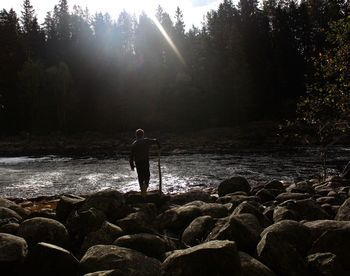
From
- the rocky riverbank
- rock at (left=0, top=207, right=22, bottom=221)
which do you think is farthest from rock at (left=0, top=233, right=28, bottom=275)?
rock at (left=0, top=207, right=22, bottom=221)

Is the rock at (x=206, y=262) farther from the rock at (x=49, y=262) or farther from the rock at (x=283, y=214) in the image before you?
the rock at (x=283, y=214)

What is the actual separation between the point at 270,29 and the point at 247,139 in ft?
118

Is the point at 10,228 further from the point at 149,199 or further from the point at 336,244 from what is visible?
the point at 336,244

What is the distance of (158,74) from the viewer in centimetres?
7362

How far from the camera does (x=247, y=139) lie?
5303 centimetres

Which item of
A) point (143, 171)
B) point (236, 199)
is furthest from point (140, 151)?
point (236, 199)

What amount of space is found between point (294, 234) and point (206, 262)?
80.6 inches

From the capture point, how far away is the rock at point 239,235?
25.2 feet

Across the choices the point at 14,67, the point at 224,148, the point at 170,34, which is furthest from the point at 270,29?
the point at 14,67

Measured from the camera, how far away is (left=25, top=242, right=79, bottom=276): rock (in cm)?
→ 729

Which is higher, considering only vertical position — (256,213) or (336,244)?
(256,213)

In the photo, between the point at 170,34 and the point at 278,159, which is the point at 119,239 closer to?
the point at 278,159

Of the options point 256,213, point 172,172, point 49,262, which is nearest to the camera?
point 49,262

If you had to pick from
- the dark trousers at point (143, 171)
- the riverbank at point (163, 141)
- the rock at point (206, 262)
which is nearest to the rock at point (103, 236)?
the rock at point (206, 262)
